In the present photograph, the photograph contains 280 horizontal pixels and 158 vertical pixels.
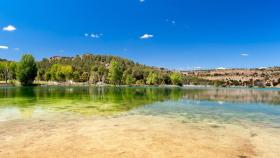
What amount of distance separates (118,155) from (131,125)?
8679 millimetres

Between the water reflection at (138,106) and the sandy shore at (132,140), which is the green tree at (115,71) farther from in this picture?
the sandy shore at (132,140)

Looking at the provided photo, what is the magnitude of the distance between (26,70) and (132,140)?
12914 centimetres

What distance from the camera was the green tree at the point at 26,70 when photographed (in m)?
135

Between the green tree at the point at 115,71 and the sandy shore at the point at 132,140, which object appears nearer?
the sandy shore at the point at 132,140

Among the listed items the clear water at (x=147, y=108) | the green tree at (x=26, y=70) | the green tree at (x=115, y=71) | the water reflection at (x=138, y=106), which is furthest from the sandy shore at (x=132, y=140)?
the green tree at (x=115, y=71)

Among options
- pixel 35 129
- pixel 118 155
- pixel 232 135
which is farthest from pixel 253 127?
pixel 35 129

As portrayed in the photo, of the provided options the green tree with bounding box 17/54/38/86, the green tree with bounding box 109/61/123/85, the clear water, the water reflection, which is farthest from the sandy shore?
the green tree with bounding box 109/61/123/85

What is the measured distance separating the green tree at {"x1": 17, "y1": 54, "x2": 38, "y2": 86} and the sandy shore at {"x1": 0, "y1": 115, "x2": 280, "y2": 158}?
121122mm

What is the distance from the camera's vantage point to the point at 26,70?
13400 cm

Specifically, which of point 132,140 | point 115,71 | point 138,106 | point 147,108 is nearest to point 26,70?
point 115,71

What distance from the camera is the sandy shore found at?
1368 centimetres

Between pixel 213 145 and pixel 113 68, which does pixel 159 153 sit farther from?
pixel 113 68

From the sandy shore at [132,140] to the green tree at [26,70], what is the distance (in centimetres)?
12112

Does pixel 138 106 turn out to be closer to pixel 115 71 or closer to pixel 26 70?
pixel 26 70
